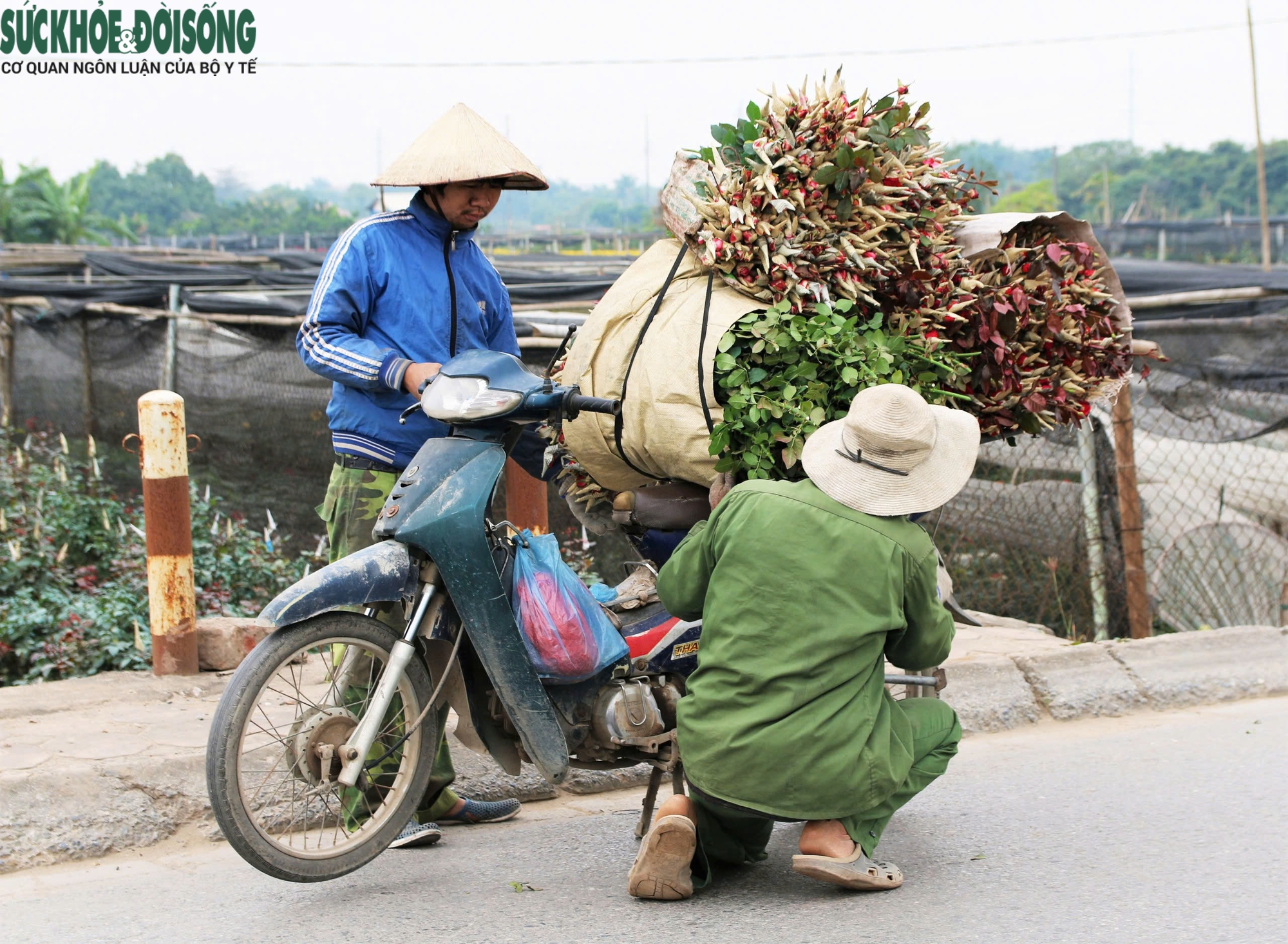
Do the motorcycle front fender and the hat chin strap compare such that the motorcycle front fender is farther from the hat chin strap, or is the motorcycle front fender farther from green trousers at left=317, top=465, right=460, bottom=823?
the hat chin strap

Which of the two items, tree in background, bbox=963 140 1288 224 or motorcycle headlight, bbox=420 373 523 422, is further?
tree in background, bbox=963 140 1288 224

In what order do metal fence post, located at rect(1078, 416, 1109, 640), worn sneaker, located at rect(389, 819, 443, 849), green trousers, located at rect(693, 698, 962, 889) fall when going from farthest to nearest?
metal fence post, located at rect(1078, 416, 1109, 640)
worn sneaker, located at rect(389, 819, 443, 849)
green trousers, located at rect(693, 698, 962, 889)

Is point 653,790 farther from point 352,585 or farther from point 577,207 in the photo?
point 577,207

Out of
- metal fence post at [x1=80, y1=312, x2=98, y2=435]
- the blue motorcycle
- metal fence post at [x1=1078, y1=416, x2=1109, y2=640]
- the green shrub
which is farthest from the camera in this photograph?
metal fence post at [x1=80, y1=312, x2=98, y2=435]

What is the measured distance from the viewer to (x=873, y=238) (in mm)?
3477

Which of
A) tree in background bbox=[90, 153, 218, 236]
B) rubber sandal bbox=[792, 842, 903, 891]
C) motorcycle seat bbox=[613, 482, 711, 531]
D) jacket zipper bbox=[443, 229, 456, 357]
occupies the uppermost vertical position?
tree in background bbox=[90, 153, 218, 236]

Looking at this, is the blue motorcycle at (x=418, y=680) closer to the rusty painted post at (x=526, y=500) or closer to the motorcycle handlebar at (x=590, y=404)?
the motorcycle handlebar at (x=590, y=404)

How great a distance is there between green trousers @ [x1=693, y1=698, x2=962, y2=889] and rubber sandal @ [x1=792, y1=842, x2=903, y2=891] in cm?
4

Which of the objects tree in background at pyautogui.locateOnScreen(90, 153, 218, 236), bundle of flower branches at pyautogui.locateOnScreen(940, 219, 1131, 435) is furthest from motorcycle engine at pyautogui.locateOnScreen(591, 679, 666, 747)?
tree in background at pyautogui.locateOnScreen(90, 153, 218, 236)

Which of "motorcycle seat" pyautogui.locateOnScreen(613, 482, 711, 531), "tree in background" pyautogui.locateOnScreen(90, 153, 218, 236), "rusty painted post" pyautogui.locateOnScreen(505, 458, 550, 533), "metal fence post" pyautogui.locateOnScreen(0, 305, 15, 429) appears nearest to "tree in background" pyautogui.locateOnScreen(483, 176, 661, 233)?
"tree in background" pyautogui.locateOnScreen(90, 153, 218, 236)

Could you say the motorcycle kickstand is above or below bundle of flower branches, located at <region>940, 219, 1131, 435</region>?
below

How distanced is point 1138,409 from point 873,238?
3.69 metres

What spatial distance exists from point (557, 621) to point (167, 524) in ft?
7.05

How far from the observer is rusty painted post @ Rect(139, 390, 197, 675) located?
15.6 ft
